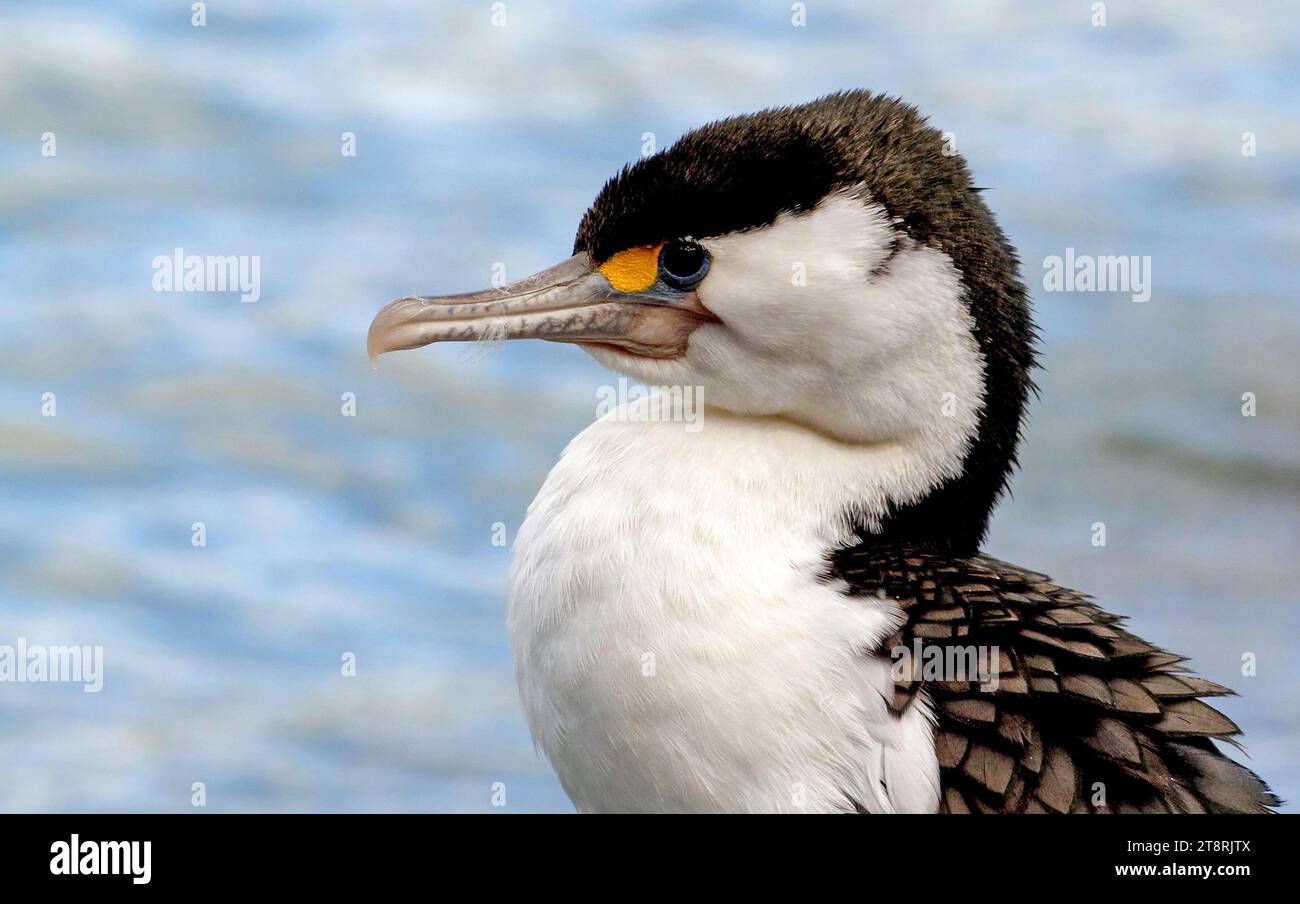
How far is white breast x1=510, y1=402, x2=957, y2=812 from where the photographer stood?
3.77 meters

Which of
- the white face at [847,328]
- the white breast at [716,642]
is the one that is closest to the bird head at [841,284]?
the white face at [847,328]

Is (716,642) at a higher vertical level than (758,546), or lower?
lower

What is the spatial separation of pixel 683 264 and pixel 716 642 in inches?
33.7

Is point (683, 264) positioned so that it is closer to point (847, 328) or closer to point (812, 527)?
point (847, 328)

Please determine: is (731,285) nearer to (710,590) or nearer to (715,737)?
(710,590)

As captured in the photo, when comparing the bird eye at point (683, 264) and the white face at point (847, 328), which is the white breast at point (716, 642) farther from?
the bird eye at point (683, 264)

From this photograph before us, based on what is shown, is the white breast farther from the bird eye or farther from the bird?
the bird eye

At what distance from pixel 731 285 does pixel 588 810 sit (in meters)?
1.18

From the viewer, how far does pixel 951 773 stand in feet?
12.3

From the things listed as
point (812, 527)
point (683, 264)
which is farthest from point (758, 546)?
point (683, 264)

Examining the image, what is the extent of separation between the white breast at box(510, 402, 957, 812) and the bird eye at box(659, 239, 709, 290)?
36 centimetres

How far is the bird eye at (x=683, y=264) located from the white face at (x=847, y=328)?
27 mm

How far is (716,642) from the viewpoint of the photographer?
3783mm
